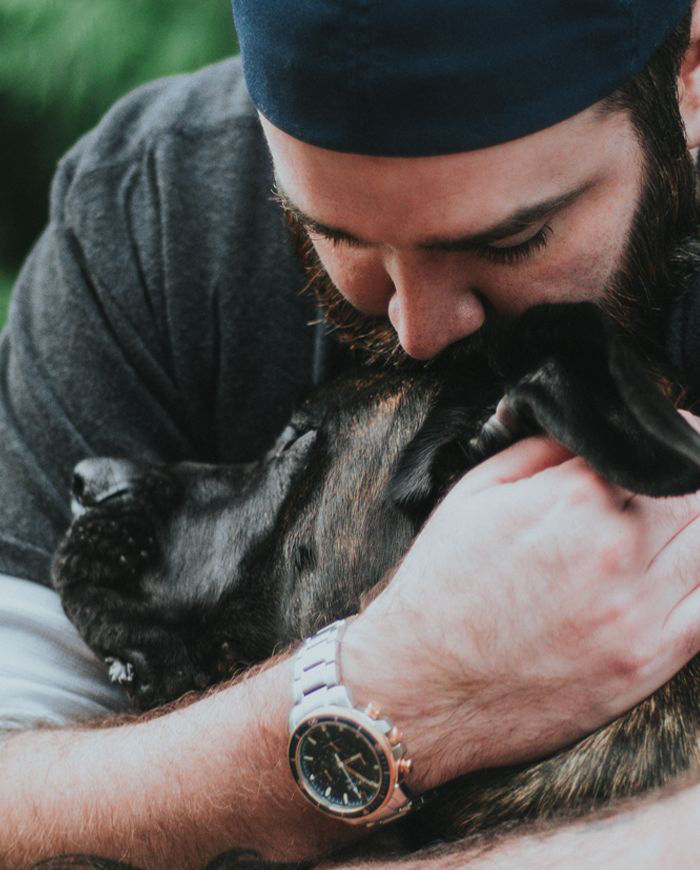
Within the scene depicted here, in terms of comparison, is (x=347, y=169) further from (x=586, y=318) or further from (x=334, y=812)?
(x=334, y=812)

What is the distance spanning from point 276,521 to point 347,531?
18 cm

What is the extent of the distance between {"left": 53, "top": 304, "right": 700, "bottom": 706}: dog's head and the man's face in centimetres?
13

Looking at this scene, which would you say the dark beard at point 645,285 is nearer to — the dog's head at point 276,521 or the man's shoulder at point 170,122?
the dog's head at point 276,521

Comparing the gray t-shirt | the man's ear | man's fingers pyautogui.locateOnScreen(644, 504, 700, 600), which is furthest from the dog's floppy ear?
the gray t-shirt

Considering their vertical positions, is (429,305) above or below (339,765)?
above

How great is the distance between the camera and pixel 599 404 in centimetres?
181

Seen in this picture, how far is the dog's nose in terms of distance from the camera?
2.54 m

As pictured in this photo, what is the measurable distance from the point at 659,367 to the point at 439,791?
958 millimetres

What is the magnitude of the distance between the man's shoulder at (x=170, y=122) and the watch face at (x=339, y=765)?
5.42 ft

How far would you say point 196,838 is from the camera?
2.25 meters

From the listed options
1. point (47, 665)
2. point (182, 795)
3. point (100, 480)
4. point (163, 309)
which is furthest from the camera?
point (163, 309)

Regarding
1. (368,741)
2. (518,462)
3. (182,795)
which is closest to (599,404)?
(518,462)

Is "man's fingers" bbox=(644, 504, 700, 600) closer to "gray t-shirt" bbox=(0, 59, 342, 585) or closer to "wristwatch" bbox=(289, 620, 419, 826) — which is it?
"wristwatch" bbox=(289, 620, 419, 826)

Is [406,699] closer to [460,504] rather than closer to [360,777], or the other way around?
[360,777]
